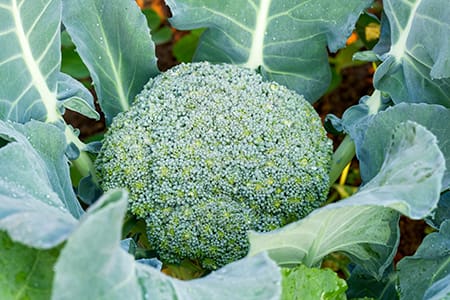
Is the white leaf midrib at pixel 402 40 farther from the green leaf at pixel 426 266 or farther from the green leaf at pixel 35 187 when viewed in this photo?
the green leaf at pixel 35 187

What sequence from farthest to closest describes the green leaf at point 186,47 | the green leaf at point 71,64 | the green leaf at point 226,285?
the green leaf at point 186,47 → the green leaf at point 71,64 → the green leaf at point 226,285

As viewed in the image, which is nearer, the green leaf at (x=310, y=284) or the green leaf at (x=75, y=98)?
the green leaf at (x=310, y=284)

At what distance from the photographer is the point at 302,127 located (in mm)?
1073

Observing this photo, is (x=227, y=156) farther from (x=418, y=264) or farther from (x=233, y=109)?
(x=418, y=264)

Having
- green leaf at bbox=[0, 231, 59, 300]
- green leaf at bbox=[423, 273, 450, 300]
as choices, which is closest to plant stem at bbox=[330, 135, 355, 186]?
green leaf at bbox=[423, 273, 450, 300]

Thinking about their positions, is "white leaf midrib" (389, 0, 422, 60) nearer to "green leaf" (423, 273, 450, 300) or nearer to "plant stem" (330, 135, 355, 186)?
"plant stem" (330, 135, 355, 186)

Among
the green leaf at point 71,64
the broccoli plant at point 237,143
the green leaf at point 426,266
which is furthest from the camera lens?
the green leaf at point 71,64

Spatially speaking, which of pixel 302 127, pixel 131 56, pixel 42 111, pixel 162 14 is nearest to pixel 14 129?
pixel 42 111

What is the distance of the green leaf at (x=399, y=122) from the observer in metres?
1.00

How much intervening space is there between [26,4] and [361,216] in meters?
0.59

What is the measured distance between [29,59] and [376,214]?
57 cm

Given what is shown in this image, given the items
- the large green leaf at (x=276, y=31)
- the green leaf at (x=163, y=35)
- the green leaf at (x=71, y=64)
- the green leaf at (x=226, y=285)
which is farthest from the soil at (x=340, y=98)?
the green leaf at (x=226, y=285)

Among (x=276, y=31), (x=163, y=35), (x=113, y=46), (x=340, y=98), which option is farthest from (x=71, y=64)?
(x=340, y=98)

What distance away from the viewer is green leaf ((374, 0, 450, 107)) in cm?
109
